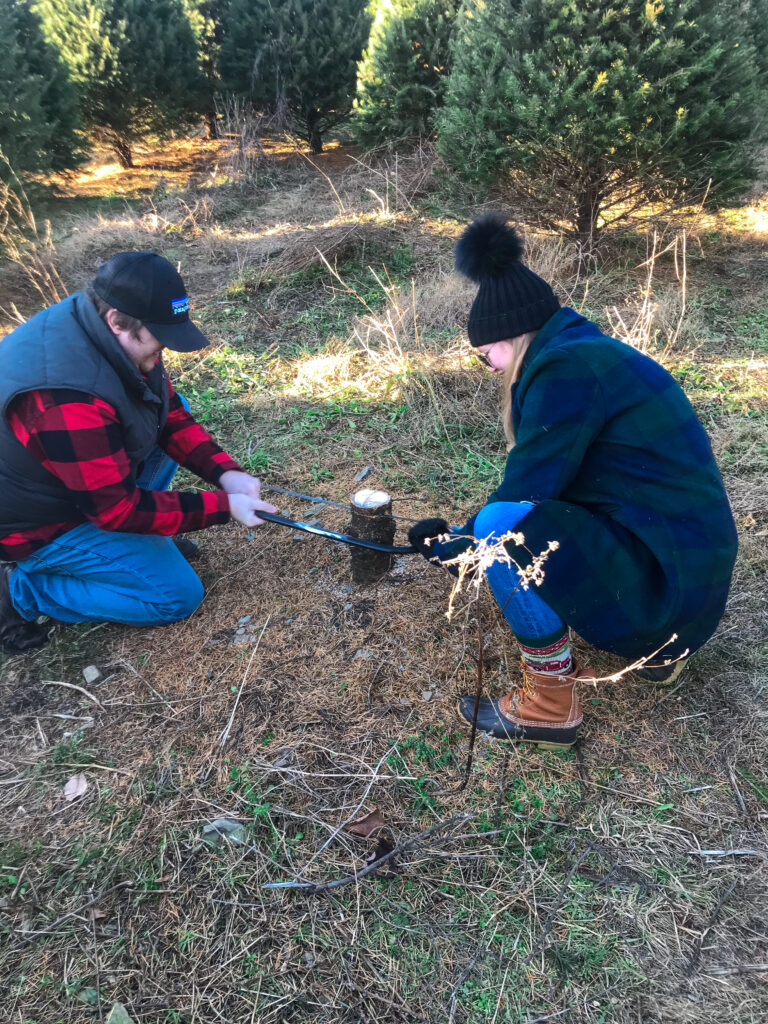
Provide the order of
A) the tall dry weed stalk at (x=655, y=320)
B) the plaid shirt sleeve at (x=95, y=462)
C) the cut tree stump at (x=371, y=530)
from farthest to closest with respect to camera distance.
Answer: the tall dry weed stalk at (x=655, y=320)
the cut tree stump at (x=371, y=530)
the plaid shirt sleeve at (x=95, y=462)

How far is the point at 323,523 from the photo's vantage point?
2916 mm

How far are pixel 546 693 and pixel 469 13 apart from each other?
4901mm

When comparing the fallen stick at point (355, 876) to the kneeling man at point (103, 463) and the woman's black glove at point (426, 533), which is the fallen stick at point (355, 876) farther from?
the kneeling man at point (103, 463)

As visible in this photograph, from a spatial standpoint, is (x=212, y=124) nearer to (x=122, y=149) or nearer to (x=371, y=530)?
(x=122, y=149)

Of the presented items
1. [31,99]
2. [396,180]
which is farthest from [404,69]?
[31,99]

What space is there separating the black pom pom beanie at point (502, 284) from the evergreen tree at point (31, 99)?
16.3ft

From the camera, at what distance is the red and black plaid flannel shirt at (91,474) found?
1.94 meters

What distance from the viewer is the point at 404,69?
659 centimetres

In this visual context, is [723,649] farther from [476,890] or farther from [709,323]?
[709,323]

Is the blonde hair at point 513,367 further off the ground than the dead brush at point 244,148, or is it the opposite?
the dead brush at point 244,148

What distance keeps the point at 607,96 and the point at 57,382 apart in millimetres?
3916

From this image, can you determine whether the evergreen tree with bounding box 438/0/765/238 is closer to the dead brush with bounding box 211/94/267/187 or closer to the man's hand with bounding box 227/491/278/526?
the man's hand with bounding box 227/491/278/526

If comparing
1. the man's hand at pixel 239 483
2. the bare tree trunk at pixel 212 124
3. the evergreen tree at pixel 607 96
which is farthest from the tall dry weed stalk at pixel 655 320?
the bare tree trunk at pixel 212 124

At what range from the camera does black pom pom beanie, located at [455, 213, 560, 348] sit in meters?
1.69
